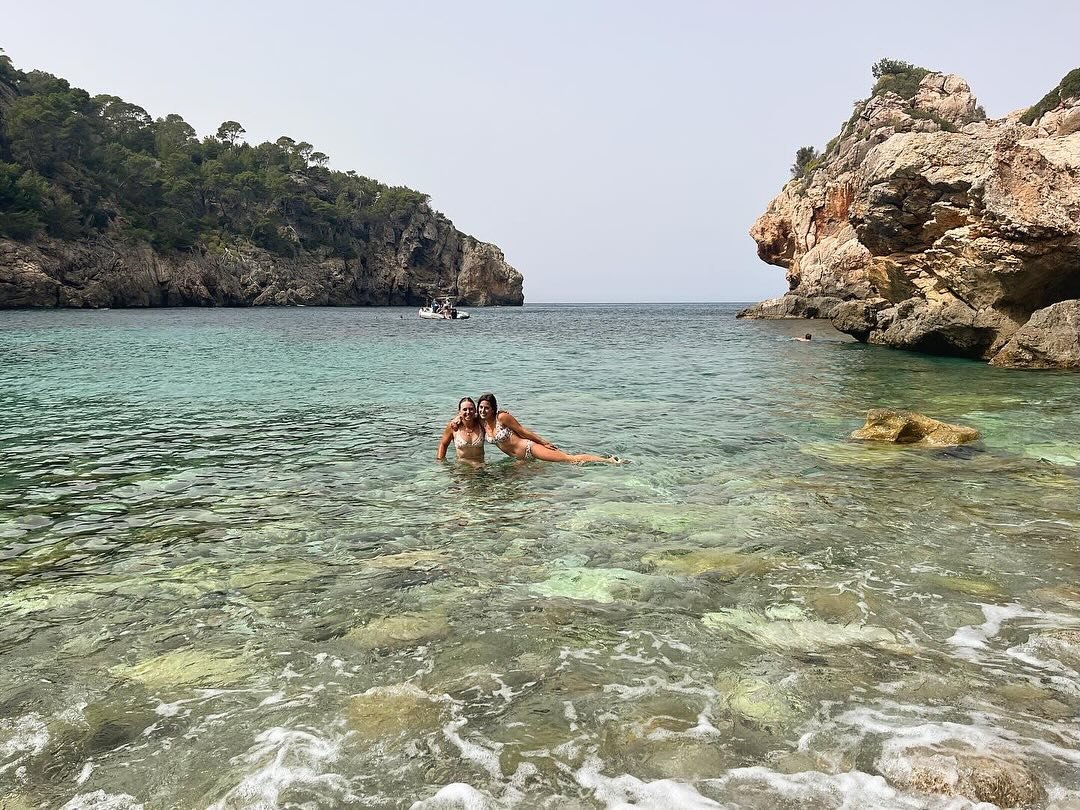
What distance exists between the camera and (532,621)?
496 cm

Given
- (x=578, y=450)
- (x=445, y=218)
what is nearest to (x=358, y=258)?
(x=445, y=218)

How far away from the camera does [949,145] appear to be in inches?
945

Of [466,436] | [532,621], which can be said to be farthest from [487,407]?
[532,621]

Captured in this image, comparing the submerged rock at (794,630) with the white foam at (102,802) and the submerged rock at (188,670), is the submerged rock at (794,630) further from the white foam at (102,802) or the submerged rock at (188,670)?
the white foam at (102,802)

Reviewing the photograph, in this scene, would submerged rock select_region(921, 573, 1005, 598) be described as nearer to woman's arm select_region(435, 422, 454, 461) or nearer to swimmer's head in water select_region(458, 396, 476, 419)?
swimmer's head in water select_region(458, 396, 476, 419)

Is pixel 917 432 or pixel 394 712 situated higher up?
pixel 917 432

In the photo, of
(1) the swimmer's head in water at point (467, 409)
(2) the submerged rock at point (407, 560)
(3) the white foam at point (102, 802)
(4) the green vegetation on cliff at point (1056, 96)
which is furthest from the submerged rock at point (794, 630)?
(4) the green vegetation on cliff at point (1056, 96)

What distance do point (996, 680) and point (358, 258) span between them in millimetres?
128837

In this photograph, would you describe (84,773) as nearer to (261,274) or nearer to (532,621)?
(532,621)

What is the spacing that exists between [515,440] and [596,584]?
5.08 m

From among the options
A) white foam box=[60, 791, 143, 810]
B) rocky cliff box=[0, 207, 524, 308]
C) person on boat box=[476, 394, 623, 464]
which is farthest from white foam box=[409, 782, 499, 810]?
rocky cliff box=[0, 207, 524, 308]

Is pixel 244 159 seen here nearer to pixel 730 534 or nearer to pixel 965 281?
pixel 965 281

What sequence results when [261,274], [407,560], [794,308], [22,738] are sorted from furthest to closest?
[261,274] < [794,308] < [407,560] < [22,738]

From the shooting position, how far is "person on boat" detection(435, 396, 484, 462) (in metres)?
10.3
